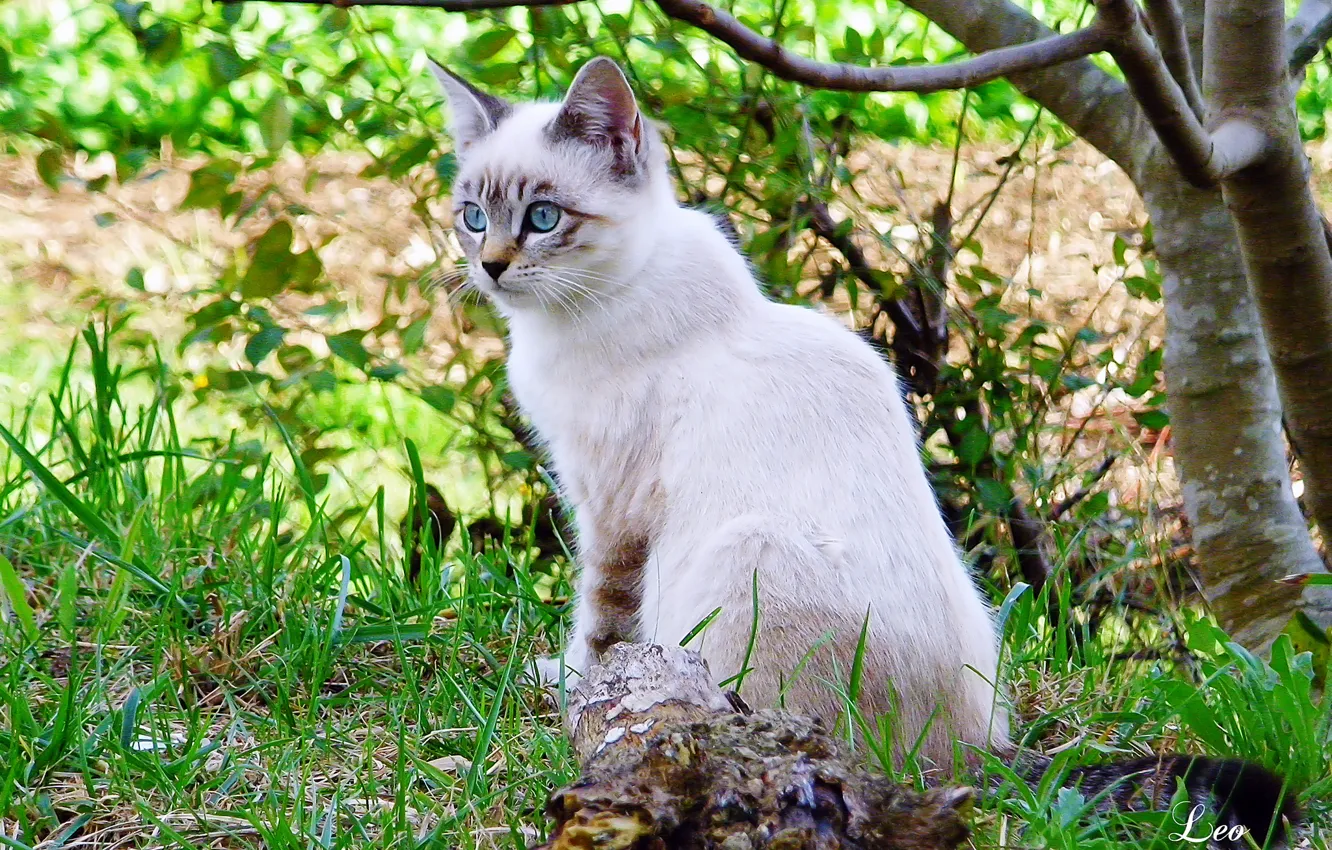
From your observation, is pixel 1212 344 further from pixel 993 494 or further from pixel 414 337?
pixel 414 337

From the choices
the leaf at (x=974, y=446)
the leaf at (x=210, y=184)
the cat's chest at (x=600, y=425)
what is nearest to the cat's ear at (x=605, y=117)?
the cat's chest at (x=600, y=425)

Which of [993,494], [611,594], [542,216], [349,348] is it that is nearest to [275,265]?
[349,348]

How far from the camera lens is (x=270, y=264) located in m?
3.41

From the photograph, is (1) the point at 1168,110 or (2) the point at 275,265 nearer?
(1) the point at 1168,110

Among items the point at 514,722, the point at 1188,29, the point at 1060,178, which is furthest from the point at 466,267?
the point at 1060,178

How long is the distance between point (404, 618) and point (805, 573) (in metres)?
1.01

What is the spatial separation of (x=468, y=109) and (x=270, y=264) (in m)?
0.75

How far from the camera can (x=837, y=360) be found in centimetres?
262

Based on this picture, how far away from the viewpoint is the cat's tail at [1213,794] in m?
1.96

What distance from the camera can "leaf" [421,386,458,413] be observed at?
3.49 m

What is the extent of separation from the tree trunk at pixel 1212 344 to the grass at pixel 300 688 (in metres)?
0.37

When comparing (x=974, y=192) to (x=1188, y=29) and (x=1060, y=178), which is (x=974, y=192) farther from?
(x=1188, y=29)

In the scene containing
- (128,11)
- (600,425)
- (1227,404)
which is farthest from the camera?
(1227,404)

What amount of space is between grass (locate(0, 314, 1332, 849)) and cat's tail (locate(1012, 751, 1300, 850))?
53 mm
